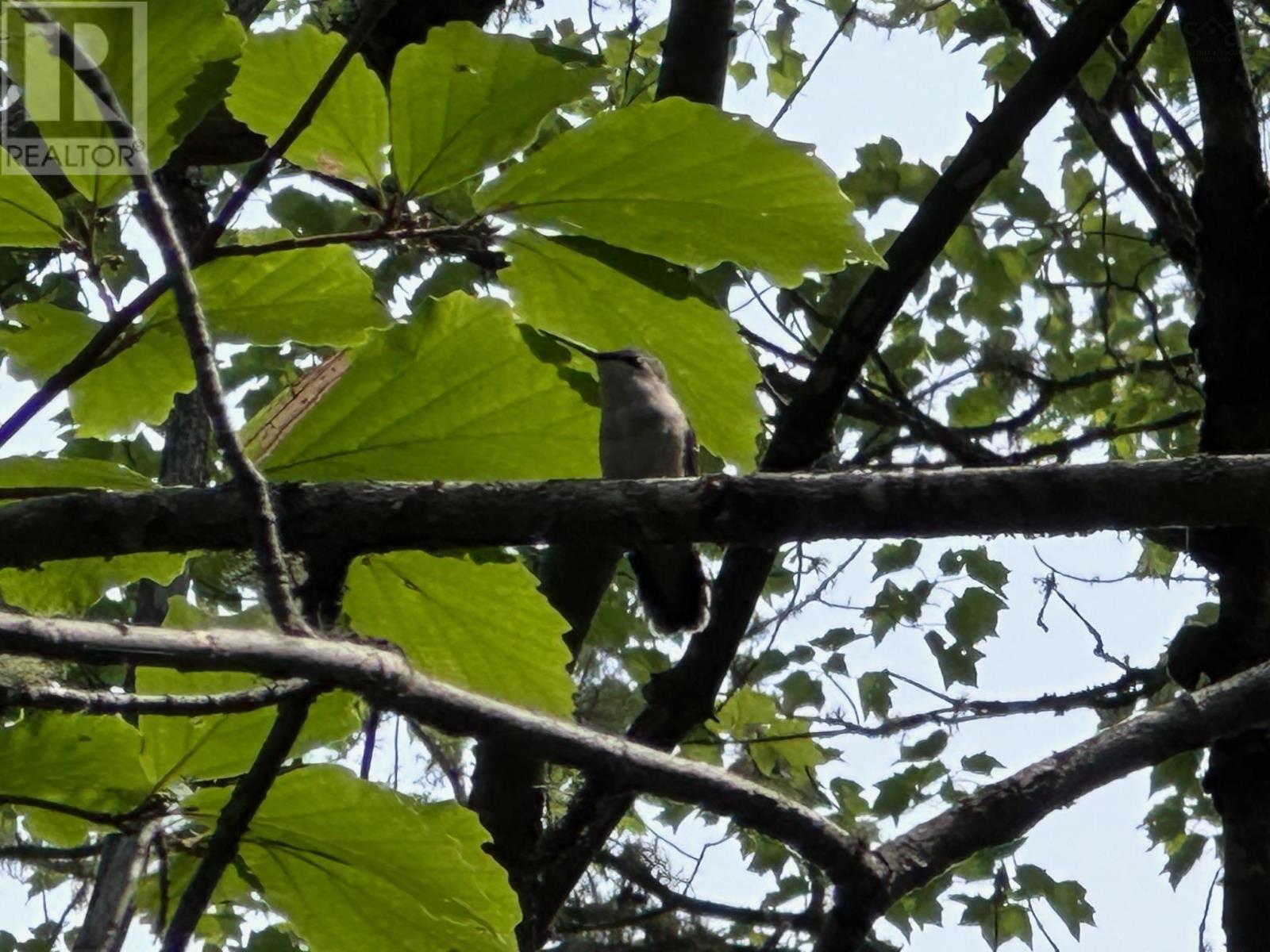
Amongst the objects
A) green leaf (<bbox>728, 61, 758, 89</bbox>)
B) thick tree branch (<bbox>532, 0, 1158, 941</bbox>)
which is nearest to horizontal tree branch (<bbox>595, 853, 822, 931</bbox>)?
thick tree branch (<bbox>532, 0, 1158, 941</bbox>)

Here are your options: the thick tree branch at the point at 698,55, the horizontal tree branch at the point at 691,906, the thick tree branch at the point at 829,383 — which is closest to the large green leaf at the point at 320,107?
the thick tree branch at the point at 698,55

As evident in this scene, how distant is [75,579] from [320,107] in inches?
18.1

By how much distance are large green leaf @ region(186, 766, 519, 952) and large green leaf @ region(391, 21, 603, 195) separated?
455mm

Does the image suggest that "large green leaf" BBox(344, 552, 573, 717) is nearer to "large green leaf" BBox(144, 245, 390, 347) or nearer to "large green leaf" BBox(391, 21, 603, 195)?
"large green leaf" BBox(144, 245, 390, 347)

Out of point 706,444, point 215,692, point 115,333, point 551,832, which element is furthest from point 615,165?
point 551,832

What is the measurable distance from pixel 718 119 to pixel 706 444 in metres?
0.27

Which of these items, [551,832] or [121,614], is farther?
[121,614]

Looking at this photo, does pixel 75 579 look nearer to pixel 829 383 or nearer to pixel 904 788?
pixel 829 383

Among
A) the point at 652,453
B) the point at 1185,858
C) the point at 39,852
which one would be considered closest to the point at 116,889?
the point at 39,852

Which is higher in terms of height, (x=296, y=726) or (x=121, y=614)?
(x=121, y=614)

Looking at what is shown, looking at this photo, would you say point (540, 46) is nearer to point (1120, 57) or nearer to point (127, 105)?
point (127, 105)

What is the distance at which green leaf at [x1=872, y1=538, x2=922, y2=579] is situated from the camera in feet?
16.4

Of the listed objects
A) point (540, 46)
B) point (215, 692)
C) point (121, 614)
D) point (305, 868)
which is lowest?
point (305, 868)

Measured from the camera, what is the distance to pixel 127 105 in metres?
0.78
